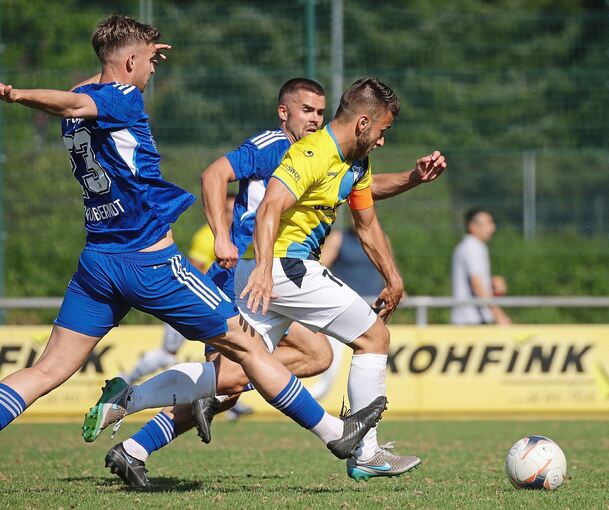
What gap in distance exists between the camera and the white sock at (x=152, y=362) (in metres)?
12.1

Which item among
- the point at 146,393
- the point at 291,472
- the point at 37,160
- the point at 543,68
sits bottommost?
the point at 291,472

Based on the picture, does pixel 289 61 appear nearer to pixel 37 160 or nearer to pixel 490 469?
pixel 37 160

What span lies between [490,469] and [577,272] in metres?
9.86

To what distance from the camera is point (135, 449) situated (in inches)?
265

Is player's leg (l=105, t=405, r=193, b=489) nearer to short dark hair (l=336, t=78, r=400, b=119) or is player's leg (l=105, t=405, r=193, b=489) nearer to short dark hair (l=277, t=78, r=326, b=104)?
short dark hair (l=336, t=78, r=400, b=119)

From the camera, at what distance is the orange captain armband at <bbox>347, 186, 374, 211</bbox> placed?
6996 millimetres

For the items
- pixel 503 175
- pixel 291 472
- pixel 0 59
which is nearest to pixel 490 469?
pixel 291 472

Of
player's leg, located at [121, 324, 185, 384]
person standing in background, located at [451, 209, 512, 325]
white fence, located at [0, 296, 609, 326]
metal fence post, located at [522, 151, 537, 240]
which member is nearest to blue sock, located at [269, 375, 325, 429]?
player's leg, located at [121, 324, 185, 384]

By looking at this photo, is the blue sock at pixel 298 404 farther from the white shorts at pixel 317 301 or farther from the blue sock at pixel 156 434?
the blue sock at pixel 156 434

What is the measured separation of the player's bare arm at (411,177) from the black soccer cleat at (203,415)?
5.78 feet

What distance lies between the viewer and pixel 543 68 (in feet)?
58.0

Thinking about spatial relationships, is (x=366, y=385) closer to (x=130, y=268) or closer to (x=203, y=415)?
(x=203, y=415)

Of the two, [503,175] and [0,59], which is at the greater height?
[0,59]

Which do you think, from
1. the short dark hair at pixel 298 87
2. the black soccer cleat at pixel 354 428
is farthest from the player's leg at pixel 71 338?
the short dark hair at pixel 298 87
